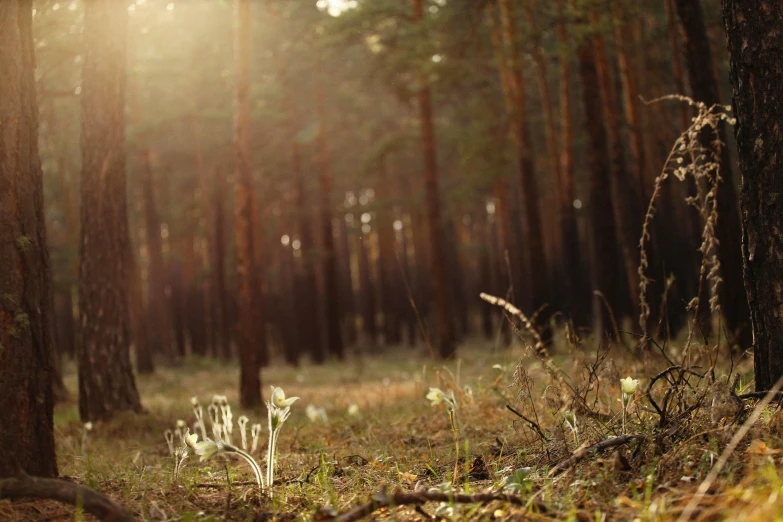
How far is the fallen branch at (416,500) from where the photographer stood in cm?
213

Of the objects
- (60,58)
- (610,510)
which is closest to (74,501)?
(610,510)

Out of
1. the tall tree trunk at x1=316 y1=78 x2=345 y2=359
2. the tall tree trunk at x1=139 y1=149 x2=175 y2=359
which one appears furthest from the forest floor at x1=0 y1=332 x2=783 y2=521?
the tall tree trunk at x1=139 y1=149 x2=175 y2=359

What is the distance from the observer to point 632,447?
9.16 feet

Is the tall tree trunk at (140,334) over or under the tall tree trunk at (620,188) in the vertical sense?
under

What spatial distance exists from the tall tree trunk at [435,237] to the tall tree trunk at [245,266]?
6.92 meters

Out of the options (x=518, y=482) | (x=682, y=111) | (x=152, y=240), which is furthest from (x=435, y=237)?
(x=518, y=482)

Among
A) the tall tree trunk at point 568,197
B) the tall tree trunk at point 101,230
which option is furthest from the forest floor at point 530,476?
the tall tree trunk at point 568,197

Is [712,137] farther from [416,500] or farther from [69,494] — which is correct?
[69,494]

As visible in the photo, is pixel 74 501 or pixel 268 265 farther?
pixel 268 265

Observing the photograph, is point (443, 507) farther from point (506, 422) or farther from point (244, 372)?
point (244, 372)

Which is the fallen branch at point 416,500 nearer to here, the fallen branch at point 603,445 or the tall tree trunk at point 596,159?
the fallen branch at point 603,445

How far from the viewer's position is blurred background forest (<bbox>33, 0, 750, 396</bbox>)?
35.2 feet

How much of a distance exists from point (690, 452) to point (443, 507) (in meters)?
1.04

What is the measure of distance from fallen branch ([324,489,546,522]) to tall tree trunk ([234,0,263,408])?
7149 mm
